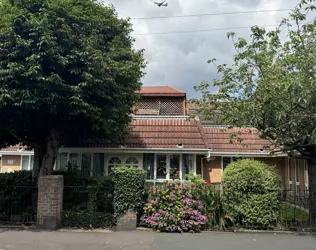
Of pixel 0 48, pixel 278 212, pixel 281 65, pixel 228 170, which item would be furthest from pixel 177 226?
pixel 0 48

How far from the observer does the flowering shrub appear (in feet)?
29.5

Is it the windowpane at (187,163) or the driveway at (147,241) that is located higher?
the windowpane at (187,163)

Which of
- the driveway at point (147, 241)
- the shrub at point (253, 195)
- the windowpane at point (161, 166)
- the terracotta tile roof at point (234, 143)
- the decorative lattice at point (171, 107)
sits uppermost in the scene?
the decorative lattice at point (171, 107)

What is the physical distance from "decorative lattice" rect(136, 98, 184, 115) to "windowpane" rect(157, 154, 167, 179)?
5393 mm

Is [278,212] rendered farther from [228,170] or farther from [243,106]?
[243,106]

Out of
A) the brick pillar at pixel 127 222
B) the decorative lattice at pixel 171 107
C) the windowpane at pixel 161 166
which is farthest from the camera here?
the decorative lattice at pixel 171 107

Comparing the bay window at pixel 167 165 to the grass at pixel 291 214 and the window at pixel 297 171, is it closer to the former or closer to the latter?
the window at pixel 297 171

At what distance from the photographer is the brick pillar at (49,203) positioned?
9.21 meters

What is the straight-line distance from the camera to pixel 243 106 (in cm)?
938

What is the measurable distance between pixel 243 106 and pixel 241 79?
3.54ft

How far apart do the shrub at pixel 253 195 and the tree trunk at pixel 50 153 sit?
6.20 meters

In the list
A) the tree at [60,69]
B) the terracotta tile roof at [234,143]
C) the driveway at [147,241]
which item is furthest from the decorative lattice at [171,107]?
the driveway at [147,241]

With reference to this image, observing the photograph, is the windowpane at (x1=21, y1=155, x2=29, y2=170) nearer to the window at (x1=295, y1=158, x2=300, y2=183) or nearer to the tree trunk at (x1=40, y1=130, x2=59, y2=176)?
the tree trunk at (x1=40, y1=130, x2=59, y2=176)

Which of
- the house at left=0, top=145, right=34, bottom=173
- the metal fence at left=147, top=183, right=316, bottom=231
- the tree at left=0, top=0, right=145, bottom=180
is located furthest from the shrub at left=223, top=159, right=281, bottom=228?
the house at left=0, top=145, right=34, bottom=173
